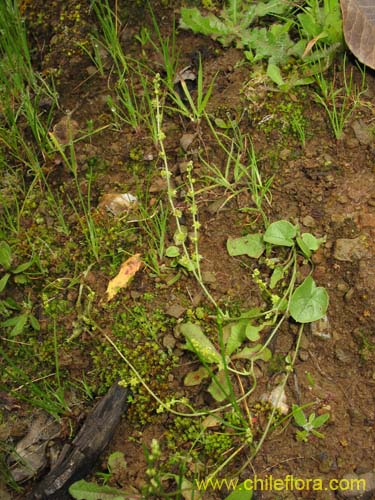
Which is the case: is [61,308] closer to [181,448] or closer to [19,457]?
[19,457]

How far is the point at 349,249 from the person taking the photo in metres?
2.31

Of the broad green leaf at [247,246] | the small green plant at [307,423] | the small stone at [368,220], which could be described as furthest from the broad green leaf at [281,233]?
the small green plant at [307,423]

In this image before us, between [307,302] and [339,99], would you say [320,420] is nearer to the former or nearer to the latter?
[307,302]

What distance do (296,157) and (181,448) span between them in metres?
1.32

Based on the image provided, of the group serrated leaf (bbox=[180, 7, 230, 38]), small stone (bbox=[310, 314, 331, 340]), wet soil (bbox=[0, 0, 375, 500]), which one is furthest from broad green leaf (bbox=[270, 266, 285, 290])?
serrated leaf (bbox=[180, 7, 230, 38])

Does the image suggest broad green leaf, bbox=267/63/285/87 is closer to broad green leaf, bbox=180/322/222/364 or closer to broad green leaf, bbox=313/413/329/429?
broad green leaf, bbox=180/322/222/364

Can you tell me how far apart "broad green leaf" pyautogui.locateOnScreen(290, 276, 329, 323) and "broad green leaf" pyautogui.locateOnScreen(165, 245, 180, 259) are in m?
0.51

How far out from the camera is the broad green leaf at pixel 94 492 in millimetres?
2010

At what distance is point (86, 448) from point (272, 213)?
3.93 feet

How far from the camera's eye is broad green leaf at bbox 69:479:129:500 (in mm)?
2010

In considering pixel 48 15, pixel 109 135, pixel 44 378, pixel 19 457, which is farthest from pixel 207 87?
pixel 19 457

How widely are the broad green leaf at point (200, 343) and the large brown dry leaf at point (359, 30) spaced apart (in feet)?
4.72

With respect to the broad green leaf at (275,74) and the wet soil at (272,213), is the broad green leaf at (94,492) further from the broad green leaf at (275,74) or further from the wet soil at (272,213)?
the broad green leaf at (275,74)

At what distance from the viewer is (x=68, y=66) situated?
2.98 m
